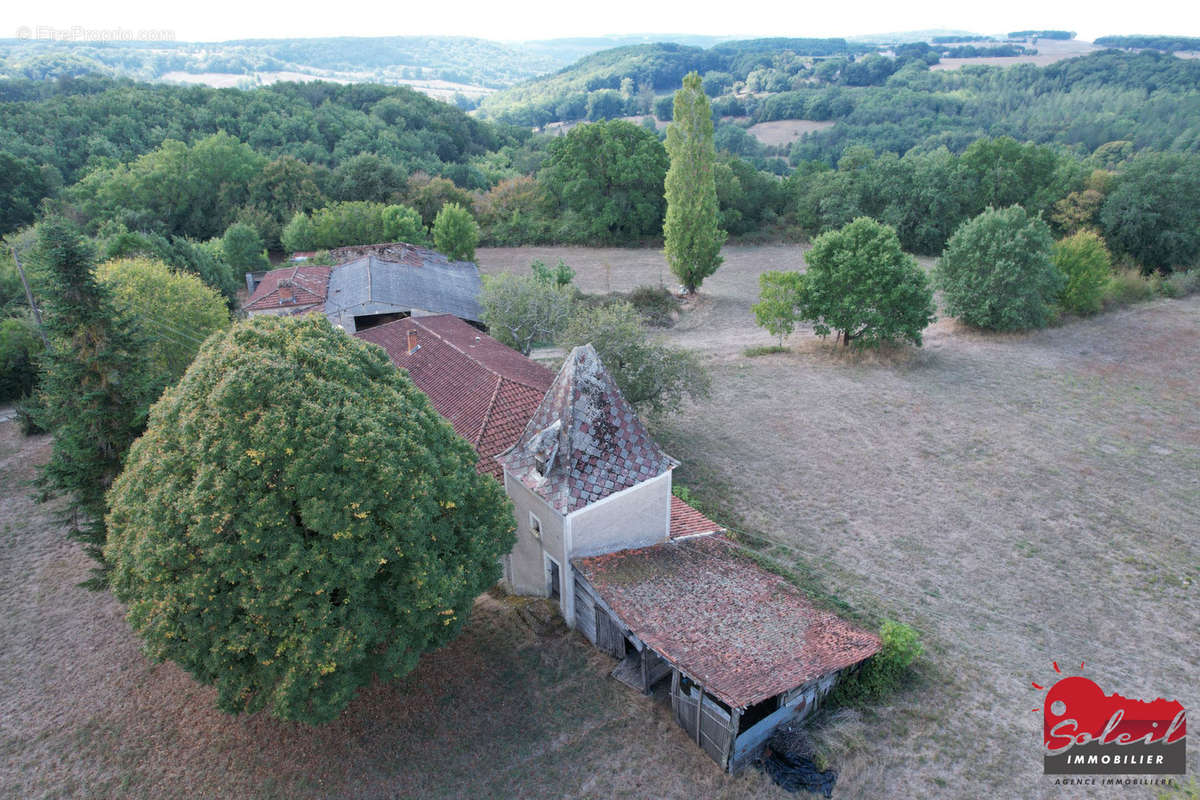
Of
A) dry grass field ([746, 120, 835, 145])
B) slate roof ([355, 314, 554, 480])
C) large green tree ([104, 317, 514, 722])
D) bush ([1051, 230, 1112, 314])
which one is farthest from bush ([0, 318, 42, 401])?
dry grass field ([746, 120, 835, 145])

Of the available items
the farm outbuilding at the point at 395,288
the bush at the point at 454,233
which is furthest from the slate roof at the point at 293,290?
the bush at the point at 454,233

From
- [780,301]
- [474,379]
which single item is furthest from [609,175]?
[474,379]

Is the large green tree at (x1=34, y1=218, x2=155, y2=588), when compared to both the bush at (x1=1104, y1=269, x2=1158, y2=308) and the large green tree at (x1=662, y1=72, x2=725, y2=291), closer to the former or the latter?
the large green tree at (x1=662, y1=72, x2=725, y2=291)

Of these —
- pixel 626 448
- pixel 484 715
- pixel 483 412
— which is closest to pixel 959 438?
pixel 626 448

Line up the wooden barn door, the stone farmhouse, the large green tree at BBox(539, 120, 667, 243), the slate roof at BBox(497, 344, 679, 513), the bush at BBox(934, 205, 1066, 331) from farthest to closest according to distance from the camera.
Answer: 1. the large green tree at BBox(539, 120, 667, 243)
2. the bush at BBox(934, 205, 1066, 331)
3. the slate roof at BBox(497, 344, 679, 513)
4. the wooden barn door
5. the stone farmhouse

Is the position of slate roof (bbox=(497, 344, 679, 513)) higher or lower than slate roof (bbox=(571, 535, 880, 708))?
higher

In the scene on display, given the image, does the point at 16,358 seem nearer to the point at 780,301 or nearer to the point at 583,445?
the point at 583,445
